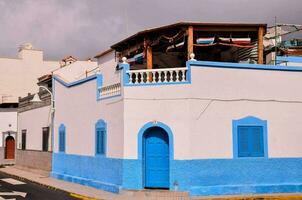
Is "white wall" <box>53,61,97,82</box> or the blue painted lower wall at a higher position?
"white wall" <box>53,61,97,82</box>

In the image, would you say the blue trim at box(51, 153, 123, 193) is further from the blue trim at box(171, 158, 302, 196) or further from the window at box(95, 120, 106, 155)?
the blue trim at box(171, 158, 302, 196)

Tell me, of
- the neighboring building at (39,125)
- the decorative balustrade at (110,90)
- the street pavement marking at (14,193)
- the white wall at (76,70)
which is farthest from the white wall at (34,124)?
the street pavement marking at (14,193)

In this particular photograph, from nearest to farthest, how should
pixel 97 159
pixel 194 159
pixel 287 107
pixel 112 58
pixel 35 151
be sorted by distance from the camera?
pixel 194 159 → pixel 287 107 → pixel 97 159 → pixel 112 58 → pixel 35 151

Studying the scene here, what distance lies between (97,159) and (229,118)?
5402 mm

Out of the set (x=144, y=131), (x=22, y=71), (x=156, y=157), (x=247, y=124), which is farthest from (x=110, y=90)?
(x=22, y=71)

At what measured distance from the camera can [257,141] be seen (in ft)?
49.2

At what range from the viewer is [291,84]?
15398 millimetres

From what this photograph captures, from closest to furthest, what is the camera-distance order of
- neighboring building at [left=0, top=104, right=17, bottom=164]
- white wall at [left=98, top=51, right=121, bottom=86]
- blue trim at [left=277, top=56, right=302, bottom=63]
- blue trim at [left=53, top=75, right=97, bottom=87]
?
1. blue trim at [left=53, top=75, right=97, bottom=87]
2. blue trim at [left=277, top=56, right=302, bottom=63]
3. white wall at [left=98, top=51, right=121, bottom=86]
4. neighboring building at [left=0, top=104, right=17, bottom=164]

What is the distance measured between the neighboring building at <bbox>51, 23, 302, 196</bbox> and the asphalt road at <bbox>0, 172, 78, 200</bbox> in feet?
5.65

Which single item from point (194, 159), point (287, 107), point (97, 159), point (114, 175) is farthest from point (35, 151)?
point (287, 107)

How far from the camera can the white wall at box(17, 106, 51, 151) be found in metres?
24.0

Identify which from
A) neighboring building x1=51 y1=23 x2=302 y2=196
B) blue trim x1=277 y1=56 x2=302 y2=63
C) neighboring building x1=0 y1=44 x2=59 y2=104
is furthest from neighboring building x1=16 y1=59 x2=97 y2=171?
neighboring building x1=0 y1=44 x2=59 y2=104

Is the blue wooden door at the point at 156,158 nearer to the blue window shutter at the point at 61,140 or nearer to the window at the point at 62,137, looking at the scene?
the window at the point at 62,137

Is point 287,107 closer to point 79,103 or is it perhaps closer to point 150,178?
point 150,178
